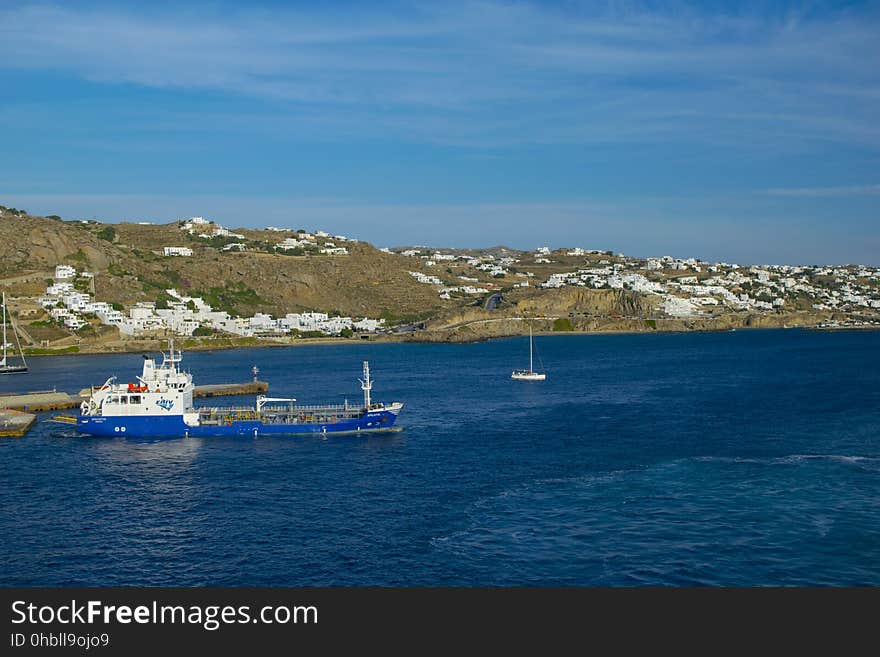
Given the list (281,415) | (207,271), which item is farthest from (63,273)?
(281,415)

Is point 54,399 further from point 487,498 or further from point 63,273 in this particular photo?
point 63,273

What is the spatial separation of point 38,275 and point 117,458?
4010 inches

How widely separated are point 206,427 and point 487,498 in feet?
64.9

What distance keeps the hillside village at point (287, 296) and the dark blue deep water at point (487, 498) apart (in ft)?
237

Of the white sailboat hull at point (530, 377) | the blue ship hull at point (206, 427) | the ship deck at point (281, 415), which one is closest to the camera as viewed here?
the blue ship hull at point (206, 427)

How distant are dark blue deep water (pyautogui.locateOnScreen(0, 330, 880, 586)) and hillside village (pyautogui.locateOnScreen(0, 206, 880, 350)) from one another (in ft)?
237

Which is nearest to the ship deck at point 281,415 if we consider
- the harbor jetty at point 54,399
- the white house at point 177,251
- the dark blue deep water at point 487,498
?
the dark blue deep water at point 487,498

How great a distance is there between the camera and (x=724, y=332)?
5625 inches

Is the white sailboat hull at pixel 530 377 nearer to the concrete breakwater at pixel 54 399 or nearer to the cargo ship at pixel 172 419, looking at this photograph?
the concrete breakwater at pixel 54 399

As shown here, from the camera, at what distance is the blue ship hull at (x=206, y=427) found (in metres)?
42.2

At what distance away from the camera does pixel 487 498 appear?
28.3 m

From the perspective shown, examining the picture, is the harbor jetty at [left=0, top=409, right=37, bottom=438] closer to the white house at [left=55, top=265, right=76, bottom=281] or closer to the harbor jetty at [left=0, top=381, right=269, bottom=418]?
the harbor jetty at [left=0, top=381, right=269, bottom=418]

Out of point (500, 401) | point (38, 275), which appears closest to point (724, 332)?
point (500, 401)

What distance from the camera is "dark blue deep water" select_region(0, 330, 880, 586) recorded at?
21.2 meters
